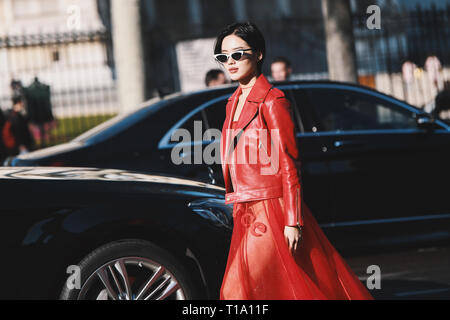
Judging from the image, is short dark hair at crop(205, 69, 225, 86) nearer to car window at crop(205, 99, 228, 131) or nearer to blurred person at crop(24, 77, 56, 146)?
car window at crop(205, 99, 228, 131)

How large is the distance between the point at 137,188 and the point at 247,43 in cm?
112

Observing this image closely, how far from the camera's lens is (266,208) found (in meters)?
3.29

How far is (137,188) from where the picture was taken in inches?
161

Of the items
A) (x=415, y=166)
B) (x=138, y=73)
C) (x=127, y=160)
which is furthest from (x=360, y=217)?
(x=138, y=73)

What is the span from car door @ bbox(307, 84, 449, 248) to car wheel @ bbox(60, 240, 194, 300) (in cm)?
243

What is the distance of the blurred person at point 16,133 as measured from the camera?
475 inches

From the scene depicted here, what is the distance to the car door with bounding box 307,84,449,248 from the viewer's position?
243 inches

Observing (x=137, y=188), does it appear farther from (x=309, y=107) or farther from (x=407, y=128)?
(x=407, y=128)

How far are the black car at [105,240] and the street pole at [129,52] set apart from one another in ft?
19.2

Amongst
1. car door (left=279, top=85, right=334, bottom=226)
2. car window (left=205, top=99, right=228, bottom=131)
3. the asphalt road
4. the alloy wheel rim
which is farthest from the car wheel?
car window (left=205, top=99, right=228, bottom=131)

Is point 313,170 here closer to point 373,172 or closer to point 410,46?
point 373,172

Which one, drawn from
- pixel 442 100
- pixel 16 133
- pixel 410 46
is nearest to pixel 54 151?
pixel 16 133

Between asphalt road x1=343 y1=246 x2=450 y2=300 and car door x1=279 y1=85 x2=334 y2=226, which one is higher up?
car door x1=279 y1=85 x2=334 y2=226

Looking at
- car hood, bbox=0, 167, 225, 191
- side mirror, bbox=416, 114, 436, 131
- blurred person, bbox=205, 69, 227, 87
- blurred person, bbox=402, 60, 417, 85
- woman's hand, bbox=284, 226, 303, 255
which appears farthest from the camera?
blurred person, bbox=402, 60, 417, 85
